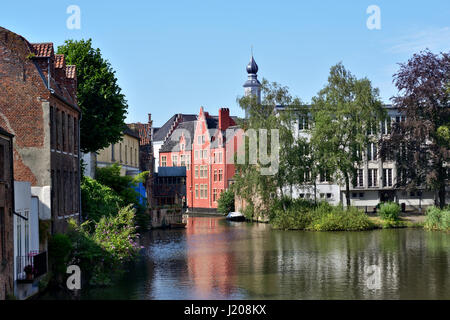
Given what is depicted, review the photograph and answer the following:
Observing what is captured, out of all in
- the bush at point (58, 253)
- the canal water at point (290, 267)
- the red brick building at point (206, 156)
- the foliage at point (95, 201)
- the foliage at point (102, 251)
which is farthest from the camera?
the red brick building at point (206, 156)

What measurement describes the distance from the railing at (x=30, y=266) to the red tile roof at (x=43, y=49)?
33.8ft

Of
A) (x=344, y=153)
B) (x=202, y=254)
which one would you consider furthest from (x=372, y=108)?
(x=202, y=254)

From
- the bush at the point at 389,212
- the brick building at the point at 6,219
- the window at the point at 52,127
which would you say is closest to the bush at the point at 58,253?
the brick building at the point at 6,219

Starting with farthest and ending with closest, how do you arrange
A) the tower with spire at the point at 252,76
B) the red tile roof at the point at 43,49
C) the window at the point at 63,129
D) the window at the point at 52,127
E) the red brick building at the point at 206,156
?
the tower with spire at the point at 252,76 < the red brick building at the point at 206,156 < the window at the point at 63,129 < the red tile roof at the point at 43,49 < the window at the point at 52,127

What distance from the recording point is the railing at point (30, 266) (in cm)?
2253

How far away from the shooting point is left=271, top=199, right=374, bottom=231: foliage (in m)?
56.5

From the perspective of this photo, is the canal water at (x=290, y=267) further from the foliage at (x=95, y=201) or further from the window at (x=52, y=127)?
the window at (x=52, y=127)

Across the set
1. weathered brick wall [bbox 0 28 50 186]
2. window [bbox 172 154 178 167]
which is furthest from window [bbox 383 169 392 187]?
weathered brick wall [bbox 0 28 50 186]

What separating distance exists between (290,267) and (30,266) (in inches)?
571

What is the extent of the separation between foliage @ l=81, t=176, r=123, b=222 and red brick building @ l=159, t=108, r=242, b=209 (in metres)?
42.0

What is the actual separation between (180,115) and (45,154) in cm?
8523

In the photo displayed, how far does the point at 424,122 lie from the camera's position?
57312 millimetres

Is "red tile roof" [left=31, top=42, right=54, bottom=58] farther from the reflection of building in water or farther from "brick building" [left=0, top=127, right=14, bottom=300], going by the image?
the reflection of building in water

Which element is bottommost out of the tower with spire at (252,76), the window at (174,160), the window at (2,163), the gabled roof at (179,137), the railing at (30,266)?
the railing at (30,266)
